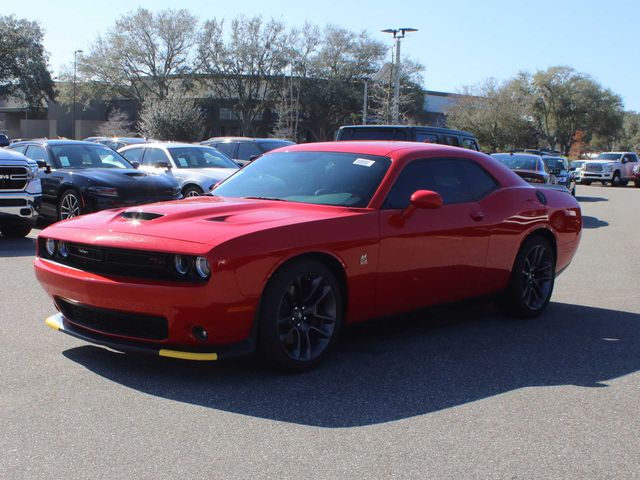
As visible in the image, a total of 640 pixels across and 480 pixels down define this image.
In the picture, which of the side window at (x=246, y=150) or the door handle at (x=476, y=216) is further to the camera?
the side window at (x=246, y=150)

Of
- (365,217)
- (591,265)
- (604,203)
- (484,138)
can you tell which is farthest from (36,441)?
(484,138)

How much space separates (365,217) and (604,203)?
24145mm

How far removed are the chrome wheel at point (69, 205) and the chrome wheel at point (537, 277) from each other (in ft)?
26.9

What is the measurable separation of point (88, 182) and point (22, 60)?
206ft

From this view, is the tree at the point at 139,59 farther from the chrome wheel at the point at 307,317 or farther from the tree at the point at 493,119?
the chrome wheel at the point at 307,317

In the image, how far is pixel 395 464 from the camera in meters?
3.69

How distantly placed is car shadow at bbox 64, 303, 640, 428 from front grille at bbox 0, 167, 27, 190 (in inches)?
266

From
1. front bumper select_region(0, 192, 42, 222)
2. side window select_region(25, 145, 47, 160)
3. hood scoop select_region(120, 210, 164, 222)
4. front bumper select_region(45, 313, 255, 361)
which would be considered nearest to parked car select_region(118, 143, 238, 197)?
side window select_region(25, 145, 47, 160)

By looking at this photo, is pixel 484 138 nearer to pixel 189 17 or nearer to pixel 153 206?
pixel 189 17

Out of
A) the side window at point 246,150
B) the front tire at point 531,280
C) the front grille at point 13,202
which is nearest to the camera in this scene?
the front tire at point 531,280

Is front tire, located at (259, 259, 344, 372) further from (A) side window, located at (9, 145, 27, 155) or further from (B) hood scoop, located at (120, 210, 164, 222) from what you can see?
(A) side window, located at (9, 145, 27, 155)

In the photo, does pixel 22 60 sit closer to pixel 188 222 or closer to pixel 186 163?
pixel 186 163

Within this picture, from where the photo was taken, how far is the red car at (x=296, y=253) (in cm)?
464

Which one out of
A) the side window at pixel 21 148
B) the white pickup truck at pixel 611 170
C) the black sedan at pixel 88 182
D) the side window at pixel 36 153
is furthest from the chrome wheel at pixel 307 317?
the white pickup truck at pixel 611 170
